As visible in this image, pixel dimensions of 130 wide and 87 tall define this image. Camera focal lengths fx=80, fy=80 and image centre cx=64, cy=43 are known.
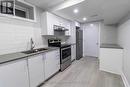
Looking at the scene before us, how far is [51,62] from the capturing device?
2.60m

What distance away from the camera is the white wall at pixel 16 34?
1909 millimetres

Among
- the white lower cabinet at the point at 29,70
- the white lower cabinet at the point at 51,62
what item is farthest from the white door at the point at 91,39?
the white lower cabinet at the point at 29,70

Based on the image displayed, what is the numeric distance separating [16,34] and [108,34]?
447 cm

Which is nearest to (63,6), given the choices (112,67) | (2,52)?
(2,52)

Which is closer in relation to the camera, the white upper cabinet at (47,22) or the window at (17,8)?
the window at (17,8)

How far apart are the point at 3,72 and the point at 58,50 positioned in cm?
180

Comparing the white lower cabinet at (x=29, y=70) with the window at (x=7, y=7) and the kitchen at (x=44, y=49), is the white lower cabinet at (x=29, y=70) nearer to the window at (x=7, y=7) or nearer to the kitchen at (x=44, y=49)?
the kitchen at (x=44, y=49)

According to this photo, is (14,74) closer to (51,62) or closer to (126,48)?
(51,62)

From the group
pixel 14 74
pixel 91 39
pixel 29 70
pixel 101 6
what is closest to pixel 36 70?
pixel 29 70

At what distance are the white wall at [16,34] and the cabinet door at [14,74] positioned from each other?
629 mm

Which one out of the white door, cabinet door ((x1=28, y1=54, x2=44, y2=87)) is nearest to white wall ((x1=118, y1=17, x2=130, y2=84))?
cabinet door ((x1=28, y1=54, x2=44, y2=87))

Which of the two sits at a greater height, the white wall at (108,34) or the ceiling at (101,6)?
the ceiling at (101,6)

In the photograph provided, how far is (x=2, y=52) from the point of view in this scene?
1.88 meters

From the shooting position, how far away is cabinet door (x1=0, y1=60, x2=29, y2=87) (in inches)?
55.5
